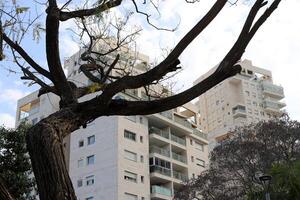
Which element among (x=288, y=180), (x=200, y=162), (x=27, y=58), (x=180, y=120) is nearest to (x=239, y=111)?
(x=200, y=162)

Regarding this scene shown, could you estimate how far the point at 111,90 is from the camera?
4.83 meters

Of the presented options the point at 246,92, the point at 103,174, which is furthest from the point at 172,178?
the point at 246,92

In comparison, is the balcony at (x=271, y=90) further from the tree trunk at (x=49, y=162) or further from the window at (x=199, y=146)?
the tree trunk at (x=49, y=162)

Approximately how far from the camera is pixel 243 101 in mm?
72938

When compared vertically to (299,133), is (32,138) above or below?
below

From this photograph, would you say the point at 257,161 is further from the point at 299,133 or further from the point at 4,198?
the point at 4,198

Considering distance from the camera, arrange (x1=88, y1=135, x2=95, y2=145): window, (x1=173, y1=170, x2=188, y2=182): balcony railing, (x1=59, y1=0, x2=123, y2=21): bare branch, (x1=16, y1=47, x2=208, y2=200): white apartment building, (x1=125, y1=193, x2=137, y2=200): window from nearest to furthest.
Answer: (x1=59, y1=0, x2=123, y2=21): bare branch, (x1=125, y1=193, x2=137, y2=200): window, (x1=16, y1=47, x2=208, y2=200): white apartment building, (x1=88, y1=135, x2=95, y2=145): window, (x1=173, y1=170, x2=188, y2=182): balcony railing

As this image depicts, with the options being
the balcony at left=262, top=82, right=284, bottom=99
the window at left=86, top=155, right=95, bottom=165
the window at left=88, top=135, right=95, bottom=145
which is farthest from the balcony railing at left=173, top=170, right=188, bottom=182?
the balcony at left=262, top=82, right=284, bottom=99

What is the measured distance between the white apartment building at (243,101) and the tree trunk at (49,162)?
66708mm

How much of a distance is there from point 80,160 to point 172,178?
25.3ft

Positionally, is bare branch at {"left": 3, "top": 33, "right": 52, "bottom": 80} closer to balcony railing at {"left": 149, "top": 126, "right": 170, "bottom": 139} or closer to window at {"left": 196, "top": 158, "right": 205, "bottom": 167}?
balcony railing at {"left": 149, "top": 126, "right": 170, "bottom": 139}

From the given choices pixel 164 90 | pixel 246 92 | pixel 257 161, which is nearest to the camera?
pixel 164 90

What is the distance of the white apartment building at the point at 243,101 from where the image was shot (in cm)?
7294

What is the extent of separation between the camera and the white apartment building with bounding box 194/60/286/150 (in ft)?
239
